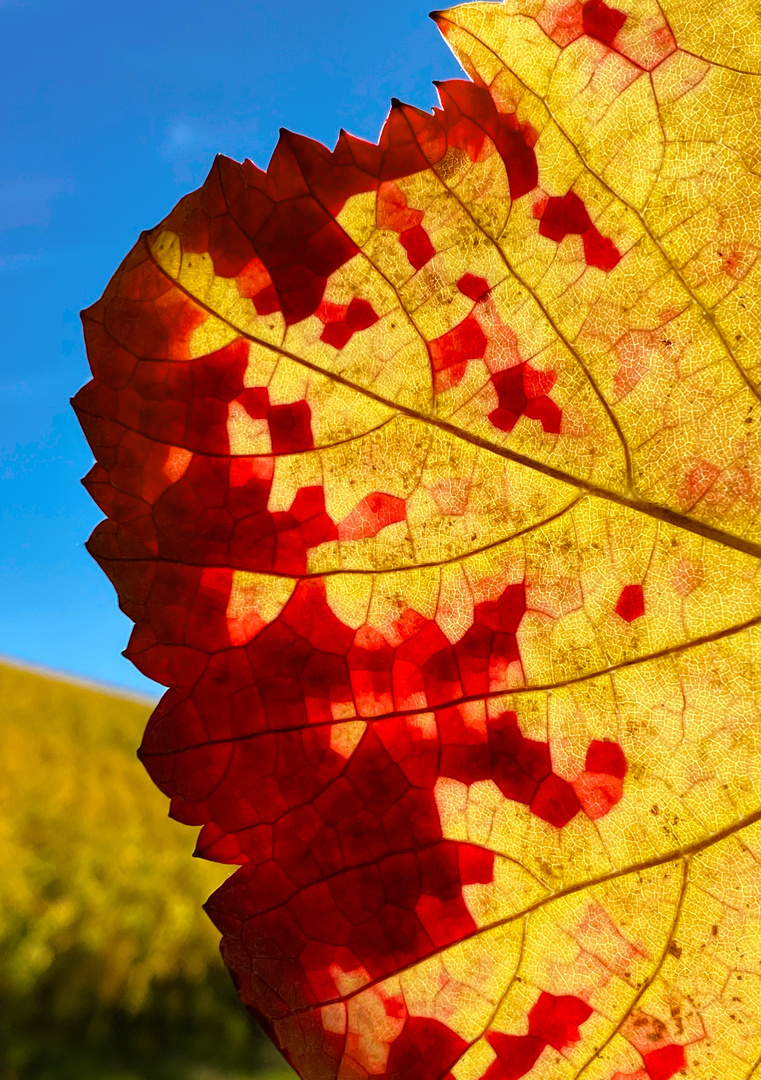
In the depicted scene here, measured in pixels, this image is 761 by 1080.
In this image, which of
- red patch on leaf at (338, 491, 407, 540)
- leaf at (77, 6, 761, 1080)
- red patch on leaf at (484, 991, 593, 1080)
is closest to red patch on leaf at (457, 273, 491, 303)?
leaf at (77, 6, 761, 1080)

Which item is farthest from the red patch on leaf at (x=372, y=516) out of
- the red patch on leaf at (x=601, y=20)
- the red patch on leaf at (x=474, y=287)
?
the red patch on leaf at (x=601, y=20)

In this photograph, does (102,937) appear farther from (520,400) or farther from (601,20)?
(601,20)

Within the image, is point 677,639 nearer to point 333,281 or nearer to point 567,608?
point 567,608

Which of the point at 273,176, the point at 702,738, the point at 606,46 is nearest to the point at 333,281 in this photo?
the point at 273,176

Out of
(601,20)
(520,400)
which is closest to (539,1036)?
(520,400)

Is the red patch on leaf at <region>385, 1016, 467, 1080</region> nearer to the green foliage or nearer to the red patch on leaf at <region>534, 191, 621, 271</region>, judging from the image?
the red patch on leaf at <region>534, 191, 621, 271</region>

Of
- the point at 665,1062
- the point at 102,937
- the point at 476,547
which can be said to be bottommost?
the point at 665,1062
